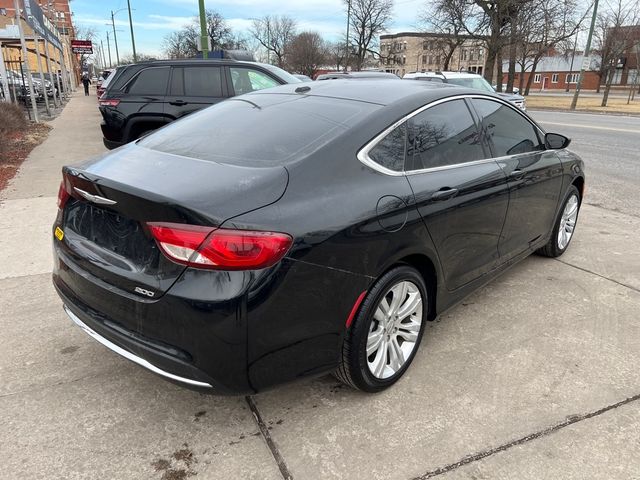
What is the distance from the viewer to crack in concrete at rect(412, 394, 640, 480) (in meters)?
2.28

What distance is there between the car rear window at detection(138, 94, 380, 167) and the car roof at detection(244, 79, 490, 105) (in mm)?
103

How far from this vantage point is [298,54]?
7031 centimetres

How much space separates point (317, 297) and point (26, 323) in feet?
7.86

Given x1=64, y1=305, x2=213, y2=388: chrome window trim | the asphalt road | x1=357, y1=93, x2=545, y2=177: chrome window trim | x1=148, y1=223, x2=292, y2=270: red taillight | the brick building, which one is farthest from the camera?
the brick building

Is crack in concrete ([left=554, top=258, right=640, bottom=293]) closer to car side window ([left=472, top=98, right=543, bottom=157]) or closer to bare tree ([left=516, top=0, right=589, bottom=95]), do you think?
car side window ([left=472, top=98, right=543, bottom=157])

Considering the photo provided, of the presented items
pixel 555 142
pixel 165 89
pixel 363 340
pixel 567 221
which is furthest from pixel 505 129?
pixel 165 89

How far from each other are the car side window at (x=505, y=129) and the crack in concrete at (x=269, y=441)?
2347 mm

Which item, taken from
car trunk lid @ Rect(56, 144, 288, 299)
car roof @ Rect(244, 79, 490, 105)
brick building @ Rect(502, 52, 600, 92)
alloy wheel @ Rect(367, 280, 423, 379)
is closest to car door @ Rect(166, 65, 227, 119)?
car roof @ Rect(244, 79, 490, 105)

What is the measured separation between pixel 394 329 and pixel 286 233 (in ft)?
3.31

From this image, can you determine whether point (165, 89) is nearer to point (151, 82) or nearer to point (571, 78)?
point (151, 82)

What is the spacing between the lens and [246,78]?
28.0 ft

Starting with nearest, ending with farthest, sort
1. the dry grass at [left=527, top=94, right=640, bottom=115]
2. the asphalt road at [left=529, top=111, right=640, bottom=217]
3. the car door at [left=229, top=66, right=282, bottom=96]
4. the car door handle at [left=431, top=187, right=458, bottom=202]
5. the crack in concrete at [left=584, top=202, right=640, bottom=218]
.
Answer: the car door handle at [left=431, top=187, right=458, bottom=202] < the crack in concrete at [left=584, top=202, right=640, bottom=218] < the asphalt road at [left=529, top=111, right=640, bottom=217] < the car door at [left=229, top=66, right=282, bottom=96] < the dry grass at [left=527, top=94, right=640, bottom=115]

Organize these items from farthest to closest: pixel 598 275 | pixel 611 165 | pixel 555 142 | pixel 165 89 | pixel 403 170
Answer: pixel 611 165, pixel 165 89, pixel 598 275, pixel 555 142, pixel 403 170

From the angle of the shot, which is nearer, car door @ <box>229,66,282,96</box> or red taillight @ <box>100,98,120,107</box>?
red taillight @ <box>100,98,120,107</box>
